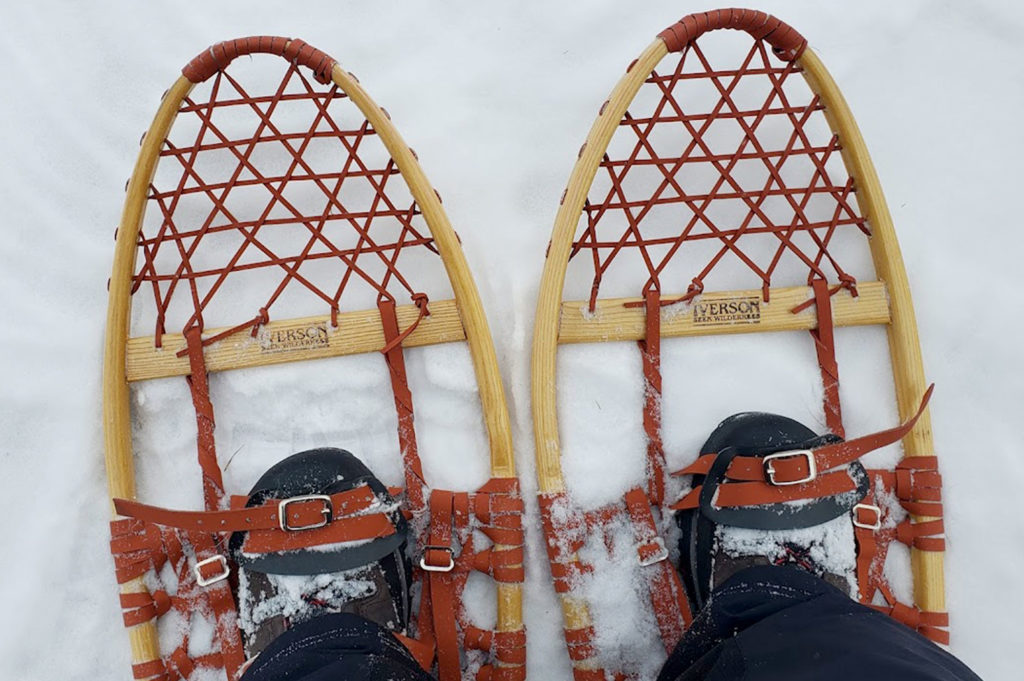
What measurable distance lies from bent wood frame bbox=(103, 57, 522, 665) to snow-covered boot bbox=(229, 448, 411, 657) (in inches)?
7.2

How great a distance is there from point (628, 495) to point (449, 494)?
328 mm

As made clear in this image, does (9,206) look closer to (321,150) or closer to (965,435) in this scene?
(321,150)

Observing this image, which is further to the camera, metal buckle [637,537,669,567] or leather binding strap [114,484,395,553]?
metal buckle [637,537,669,567]

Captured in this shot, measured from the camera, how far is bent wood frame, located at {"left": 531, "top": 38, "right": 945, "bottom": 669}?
1261mm

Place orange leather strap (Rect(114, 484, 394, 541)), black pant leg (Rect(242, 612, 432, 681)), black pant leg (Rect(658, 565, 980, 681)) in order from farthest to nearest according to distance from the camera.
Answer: orange leather strap (Rect(114, 484, 394, 541)), black pant leg (Rect(242, 612, 432, 681)), black pant leg (Rect(658, 565, 980, 681))

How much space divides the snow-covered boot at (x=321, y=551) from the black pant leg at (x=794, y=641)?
50 centimetres

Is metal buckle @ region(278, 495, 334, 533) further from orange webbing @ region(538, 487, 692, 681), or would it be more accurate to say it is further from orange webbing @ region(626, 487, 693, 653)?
orange webbing @ region(626, 487, 693, 653)

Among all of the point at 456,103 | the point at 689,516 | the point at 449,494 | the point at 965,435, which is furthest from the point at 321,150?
the point at 965,435

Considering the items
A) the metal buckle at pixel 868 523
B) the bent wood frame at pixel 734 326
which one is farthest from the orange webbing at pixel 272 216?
the metal buckle at pixel 868 523

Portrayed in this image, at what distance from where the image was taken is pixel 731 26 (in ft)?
4.10

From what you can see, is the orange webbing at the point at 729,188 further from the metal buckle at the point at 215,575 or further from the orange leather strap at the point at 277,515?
the metal buckle at the point at 215,575

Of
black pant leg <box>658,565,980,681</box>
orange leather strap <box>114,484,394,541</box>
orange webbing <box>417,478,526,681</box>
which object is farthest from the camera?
orange webbing <box>417,478,526,681</box>

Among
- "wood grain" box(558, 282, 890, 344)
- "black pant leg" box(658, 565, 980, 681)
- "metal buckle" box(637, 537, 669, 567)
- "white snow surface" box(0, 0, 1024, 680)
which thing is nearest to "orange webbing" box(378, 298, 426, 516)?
"white snow surface" box(0, 0, 1024, 680)

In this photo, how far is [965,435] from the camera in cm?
148
